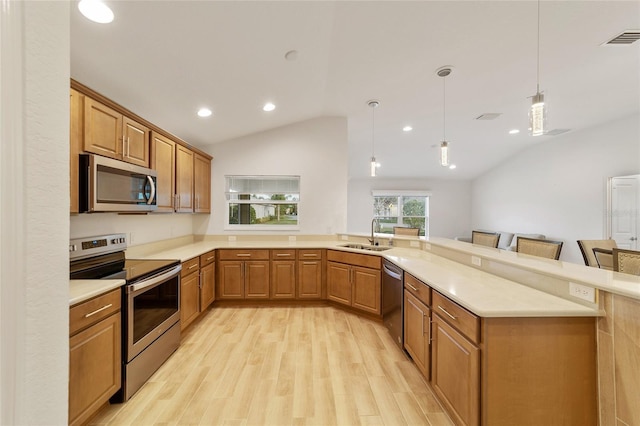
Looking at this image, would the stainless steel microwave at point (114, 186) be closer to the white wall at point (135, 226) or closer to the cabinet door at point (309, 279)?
the white wall at point (135, 226)

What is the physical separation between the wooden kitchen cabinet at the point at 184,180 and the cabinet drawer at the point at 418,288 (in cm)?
273

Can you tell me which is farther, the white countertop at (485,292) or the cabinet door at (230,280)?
the cabinet door at (230,280)

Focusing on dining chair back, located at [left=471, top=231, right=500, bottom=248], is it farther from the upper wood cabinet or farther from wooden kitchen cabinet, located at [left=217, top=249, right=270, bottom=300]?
the upper wood cabinet

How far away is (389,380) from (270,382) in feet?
3.13

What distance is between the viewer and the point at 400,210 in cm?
838

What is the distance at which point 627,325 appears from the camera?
1281 millimetres

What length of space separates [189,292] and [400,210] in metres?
6.86

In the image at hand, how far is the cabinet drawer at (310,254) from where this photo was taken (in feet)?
12.3

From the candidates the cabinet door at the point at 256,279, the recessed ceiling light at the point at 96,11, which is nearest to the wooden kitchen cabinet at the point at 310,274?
the cabinet door at the point at 256,279

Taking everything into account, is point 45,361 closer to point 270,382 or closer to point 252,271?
point 270,382

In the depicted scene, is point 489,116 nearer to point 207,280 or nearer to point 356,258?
point 356,258

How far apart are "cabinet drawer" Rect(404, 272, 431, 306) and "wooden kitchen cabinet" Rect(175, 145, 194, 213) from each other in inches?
108

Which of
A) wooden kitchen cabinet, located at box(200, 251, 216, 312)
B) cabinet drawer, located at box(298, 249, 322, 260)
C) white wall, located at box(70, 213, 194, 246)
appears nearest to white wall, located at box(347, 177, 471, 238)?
cabinet drawer, located at box(298, 249, 322, 260)

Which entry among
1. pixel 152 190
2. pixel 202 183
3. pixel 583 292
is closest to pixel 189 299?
pixel 152 190
